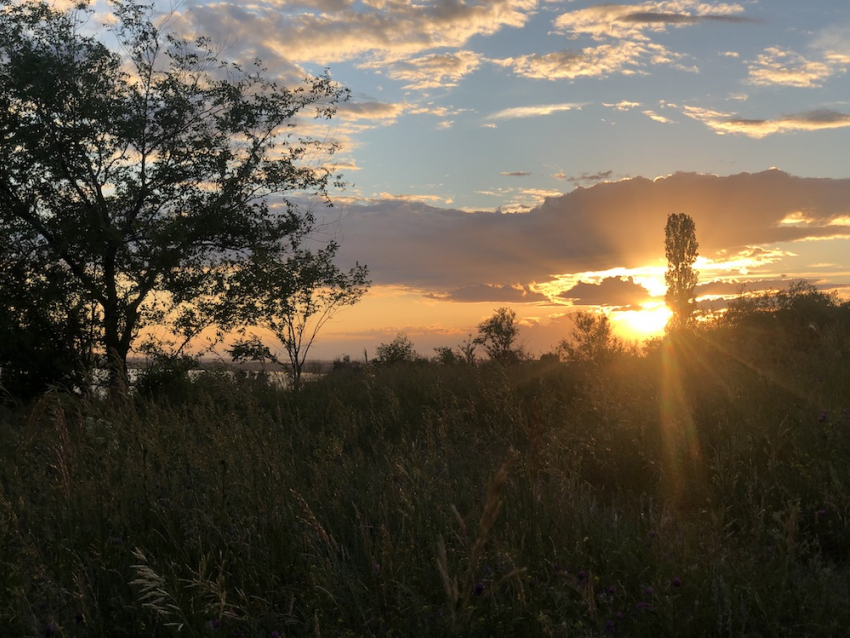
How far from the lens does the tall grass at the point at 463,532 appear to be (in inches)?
119

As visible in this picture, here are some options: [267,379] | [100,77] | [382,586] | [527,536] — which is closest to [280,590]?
[382,586]

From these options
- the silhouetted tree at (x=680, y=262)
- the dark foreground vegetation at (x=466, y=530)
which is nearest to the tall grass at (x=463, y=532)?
the dark foreground vegetation at (x=466, y=530)

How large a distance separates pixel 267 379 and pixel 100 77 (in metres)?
9.73

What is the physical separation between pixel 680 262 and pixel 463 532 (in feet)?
125

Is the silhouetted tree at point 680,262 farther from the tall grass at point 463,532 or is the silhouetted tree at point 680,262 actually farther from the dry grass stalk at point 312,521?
the dry grass stalk at point 312,521

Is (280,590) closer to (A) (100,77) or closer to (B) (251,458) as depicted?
(B) (251,458)

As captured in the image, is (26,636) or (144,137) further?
(144,137)

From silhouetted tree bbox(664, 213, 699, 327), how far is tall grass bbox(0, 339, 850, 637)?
3072cm

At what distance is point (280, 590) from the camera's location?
3.63 metres

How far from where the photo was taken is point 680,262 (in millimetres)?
37500

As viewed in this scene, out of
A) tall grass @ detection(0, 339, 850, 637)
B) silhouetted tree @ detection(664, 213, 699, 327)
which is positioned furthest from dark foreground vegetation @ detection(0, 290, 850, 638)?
silhouetted tree @ detection(664, 213, 699, 327)

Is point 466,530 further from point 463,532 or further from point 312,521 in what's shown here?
point 312,521

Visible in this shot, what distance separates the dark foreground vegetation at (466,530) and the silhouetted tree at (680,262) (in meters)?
30.7

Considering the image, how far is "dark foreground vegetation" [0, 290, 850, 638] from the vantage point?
3.02 metres
